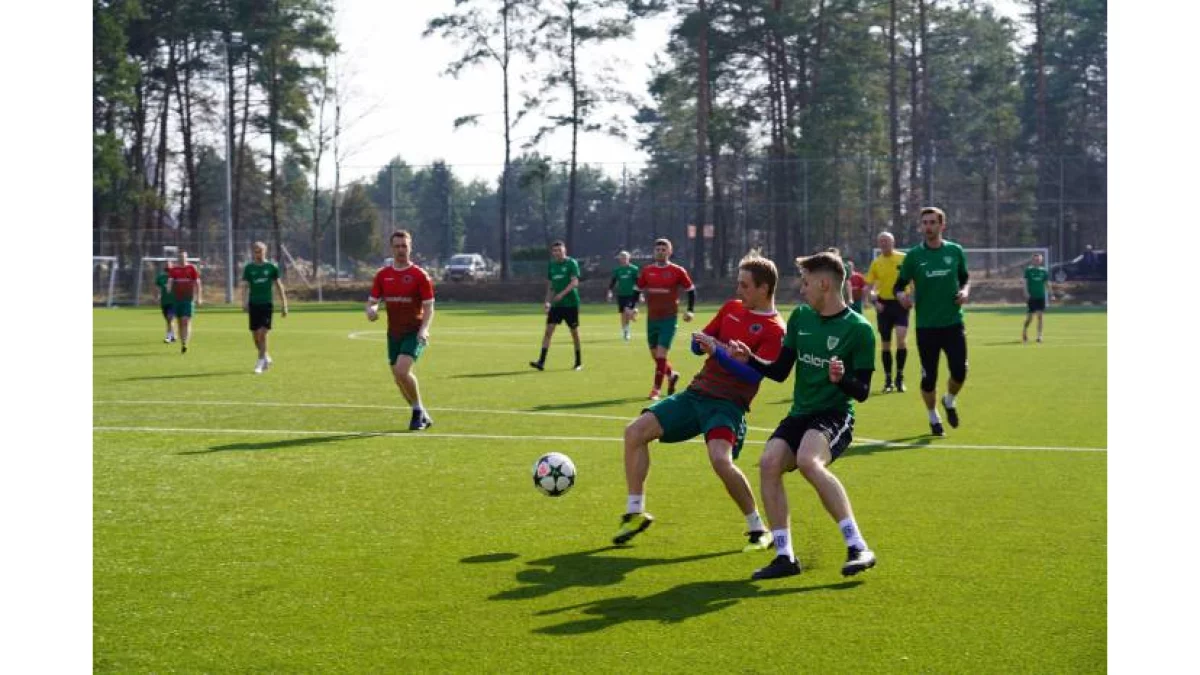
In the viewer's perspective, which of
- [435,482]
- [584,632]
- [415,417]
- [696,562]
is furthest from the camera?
[415,417]

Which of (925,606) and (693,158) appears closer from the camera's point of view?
(925,606)

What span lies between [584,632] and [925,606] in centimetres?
176

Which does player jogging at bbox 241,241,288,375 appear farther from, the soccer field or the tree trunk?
the tree trunk

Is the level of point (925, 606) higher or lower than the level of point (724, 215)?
lower

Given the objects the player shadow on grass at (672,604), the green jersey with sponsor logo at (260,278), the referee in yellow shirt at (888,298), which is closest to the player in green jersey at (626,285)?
the green jersey with sponsor logo at (260,278)

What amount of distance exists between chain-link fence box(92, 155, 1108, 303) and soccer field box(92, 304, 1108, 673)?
4509 cm

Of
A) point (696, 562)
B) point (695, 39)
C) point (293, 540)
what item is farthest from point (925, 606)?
point (695, 39)

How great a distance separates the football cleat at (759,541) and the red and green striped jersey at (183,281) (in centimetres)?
2192

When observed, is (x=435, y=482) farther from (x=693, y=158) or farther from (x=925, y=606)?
(x=693, y=158)

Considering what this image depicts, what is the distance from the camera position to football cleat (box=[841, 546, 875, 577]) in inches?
274

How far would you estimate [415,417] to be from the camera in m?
14.1

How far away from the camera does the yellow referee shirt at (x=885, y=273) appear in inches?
714

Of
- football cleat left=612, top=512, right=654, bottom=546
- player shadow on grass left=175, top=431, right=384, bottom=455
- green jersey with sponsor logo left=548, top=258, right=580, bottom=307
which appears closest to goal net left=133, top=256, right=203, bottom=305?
green jersey with sponsor logo left=548, top=258, right=580, bottom=307

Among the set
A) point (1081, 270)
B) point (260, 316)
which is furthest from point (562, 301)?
point (1081, 270)
